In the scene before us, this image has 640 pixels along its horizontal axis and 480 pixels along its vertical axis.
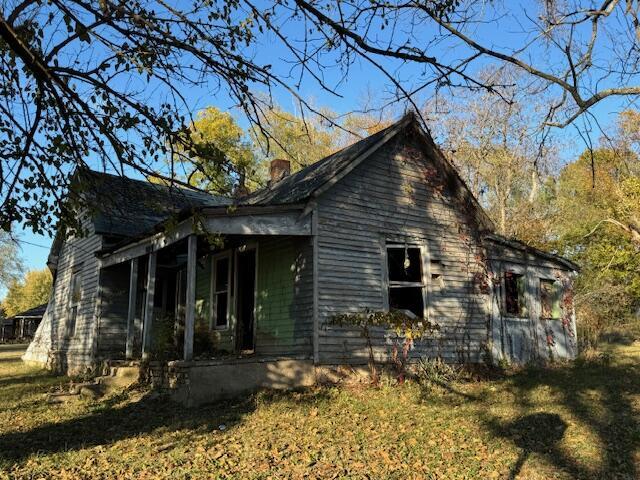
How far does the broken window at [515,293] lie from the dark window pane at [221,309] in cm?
746

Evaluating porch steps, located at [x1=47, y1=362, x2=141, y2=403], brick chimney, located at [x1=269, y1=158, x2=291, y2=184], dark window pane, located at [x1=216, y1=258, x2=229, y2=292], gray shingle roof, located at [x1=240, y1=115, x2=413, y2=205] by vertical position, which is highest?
brick chimney, located at [x1=269, y1=158, x2=291, y2=184]

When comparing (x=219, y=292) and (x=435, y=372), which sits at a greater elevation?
(x=219, y=292)

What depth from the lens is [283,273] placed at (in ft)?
39.2

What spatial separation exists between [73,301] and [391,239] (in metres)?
11.7

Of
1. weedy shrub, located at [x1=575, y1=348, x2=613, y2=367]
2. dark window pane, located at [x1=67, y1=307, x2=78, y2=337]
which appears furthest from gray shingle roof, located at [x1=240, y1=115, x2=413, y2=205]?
dark window pane, located at [x1=67, y1=307, x2=78, y2=337]

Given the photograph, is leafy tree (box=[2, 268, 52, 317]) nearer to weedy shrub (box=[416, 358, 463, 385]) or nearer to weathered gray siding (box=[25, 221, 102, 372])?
weathered gray siding (box=[25, 221, 102, 372])

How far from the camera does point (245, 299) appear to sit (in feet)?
45.0

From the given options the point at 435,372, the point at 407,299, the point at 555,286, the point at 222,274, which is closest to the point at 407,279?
the point at 407,299

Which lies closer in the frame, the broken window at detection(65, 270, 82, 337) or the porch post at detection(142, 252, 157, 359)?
the porch post at detection(142, 252, 157, 359)

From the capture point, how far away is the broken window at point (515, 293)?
A: 1482 centimetres

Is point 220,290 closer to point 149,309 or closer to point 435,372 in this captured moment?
point 149,309

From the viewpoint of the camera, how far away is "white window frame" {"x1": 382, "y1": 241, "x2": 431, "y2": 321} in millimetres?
12170

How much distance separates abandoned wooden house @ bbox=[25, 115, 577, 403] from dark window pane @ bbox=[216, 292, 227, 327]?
0.05 meters

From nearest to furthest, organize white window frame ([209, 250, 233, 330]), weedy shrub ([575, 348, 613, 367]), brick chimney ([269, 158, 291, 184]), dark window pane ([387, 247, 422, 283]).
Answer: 1. dark window pane ([387, 247, 422, 283])
2. white window frame ([209, 250, 233, 330])
3. weedy shrub ([575, 348, 613, 367])
4. brick chimney ([269, 158, 291, 184])
